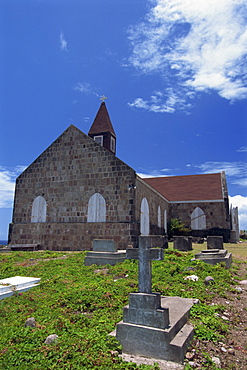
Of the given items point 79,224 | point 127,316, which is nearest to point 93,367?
point 127,316

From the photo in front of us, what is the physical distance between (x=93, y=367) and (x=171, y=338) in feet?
3.93

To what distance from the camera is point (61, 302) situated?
6062 millimetres

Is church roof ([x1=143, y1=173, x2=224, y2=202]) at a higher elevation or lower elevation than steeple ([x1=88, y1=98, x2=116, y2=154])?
lower

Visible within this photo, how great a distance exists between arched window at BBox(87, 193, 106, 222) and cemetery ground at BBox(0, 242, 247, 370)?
670 cm

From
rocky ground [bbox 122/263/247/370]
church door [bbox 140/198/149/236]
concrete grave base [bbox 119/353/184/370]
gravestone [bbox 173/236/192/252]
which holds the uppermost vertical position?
church door [bbox 140/198/149/236]

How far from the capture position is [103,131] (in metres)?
23.0

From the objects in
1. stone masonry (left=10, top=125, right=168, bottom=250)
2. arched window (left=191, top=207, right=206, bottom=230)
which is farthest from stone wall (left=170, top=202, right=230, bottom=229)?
stone masonry (left=10, top=125, right=168, bottom=250)

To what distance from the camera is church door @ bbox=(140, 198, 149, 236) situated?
666 inches

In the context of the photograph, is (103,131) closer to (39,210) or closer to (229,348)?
(39,210)

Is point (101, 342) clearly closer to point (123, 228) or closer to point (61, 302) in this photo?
point (61, 302)

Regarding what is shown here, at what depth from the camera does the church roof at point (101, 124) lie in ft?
76.1

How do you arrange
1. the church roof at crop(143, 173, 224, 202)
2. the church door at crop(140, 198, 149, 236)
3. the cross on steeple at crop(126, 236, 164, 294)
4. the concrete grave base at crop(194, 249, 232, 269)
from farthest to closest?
the church roof at crop(143, 173, 224, 202) < the church door at crop(140, 198, 149, 236) < the concrete grave base at crop(194, 249, 232, 269) < the cross on steeple at crop(126, 236, 164, 294)

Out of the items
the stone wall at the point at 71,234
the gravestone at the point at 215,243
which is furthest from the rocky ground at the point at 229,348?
the stone wall at the point at 71,234

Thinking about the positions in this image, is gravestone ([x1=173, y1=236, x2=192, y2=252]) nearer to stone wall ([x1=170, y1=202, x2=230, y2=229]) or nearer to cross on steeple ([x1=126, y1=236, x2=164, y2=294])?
cross on steeple ([x1=126, y1=236, x2=164, y2=294])
